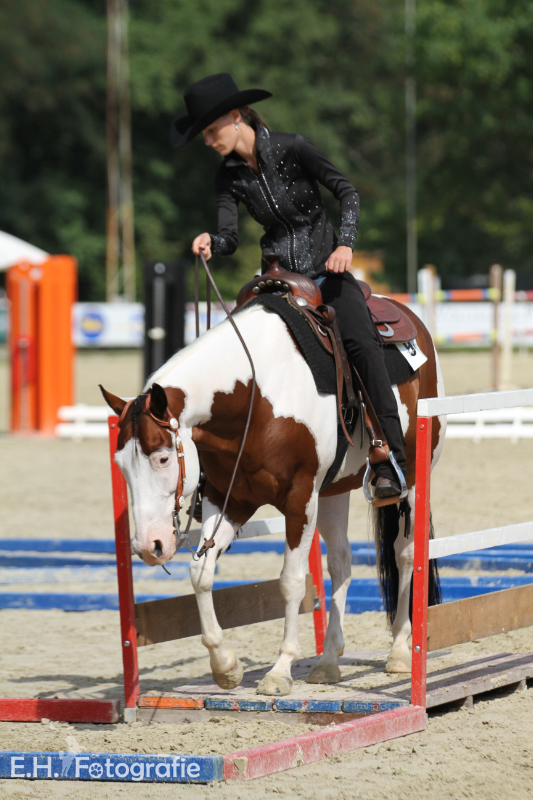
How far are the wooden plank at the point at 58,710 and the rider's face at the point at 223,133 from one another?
2136 mm

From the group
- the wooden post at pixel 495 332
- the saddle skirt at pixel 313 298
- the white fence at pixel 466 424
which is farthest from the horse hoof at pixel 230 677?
the wooden post at pixel 495 332

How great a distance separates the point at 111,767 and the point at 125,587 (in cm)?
85

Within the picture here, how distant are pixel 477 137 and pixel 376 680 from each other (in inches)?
1175

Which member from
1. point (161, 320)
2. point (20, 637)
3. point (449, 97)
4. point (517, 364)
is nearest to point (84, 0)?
point (449, 97)

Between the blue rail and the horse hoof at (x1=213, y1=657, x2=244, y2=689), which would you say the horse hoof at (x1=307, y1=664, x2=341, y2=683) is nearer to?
the horse hoof at (x1=213, y1=657, x2=244, y2=689)

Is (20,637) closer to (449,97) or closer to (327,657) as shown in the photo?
(327,657)

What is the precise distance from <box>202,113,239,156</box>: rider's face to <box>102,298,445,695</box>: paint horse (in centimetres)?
66

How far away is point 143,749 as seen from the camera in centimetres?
363

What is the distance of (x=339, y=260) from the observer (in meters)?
4.10

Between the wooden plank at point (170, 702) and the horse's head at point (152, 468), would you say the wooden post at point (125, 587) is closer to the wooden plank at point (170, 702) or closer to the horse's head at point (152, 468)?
the wooden plank at point (170, 702)

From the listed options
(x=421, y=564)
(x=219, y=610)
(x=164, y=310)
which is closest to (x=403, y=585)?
(x=219, y=610)

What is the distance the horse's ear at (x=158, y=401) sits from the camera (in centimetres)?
346

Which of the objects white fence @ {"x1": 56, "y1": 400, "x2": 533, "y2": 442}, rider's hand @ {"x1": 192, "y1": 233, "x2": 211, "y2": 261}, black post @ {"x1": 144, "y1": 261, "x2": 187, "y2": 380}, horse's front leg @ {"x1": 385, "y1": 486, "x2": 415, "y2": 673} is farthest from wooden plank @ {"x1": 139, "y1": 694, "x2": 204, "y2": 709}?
black post @ {"x1": 144, "y1": 261, "x2": 187, "y2": 380}

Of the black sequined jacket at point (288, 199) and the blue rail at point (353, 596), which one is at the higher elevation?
the black sequined jacket at point (288, 199)
